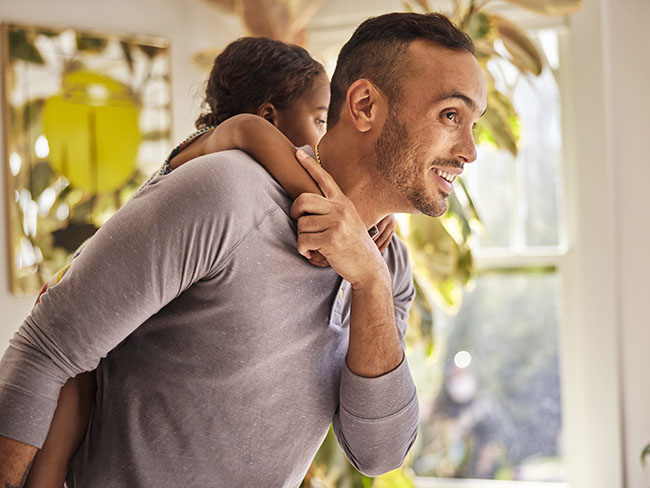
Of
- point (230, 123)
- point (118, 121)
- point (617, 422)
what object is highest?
point (230, 123)

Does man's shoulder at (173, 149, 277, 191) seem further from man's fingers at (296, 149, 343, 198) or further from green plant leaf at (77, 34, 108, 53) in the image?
green plant leaf at (77, 34, 108, 53)

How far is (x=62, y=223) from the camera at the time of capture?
2895 mm

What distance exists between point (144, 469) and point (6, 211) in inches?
76.3

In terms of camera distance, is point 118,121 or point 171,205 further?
point 118,121

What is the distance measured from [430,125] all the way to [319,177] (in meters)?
0.20

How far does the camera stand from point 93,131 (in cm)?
300

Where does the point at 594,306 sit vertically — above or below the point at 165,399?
below

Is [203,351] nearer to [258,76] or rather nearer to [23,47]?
[258,76]

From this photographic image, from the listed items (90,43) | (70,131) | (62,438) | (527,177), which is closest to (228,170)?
(62,438)

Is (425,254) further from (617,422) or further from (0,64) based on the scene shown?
(0,64)

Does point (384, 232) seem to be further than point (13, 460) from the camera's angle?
Yes

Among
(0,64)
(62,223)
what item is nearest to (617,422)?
(62,223)

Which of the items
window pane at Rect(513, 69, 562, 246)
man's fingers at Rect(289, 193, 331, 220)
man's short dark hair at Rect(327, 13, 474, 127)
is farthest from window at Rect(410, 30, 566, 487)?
man's fingers at Rect(289, 193, 331, 220)

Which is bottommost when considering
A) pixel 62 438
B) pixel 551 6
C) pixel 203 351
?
pixel 62 438
